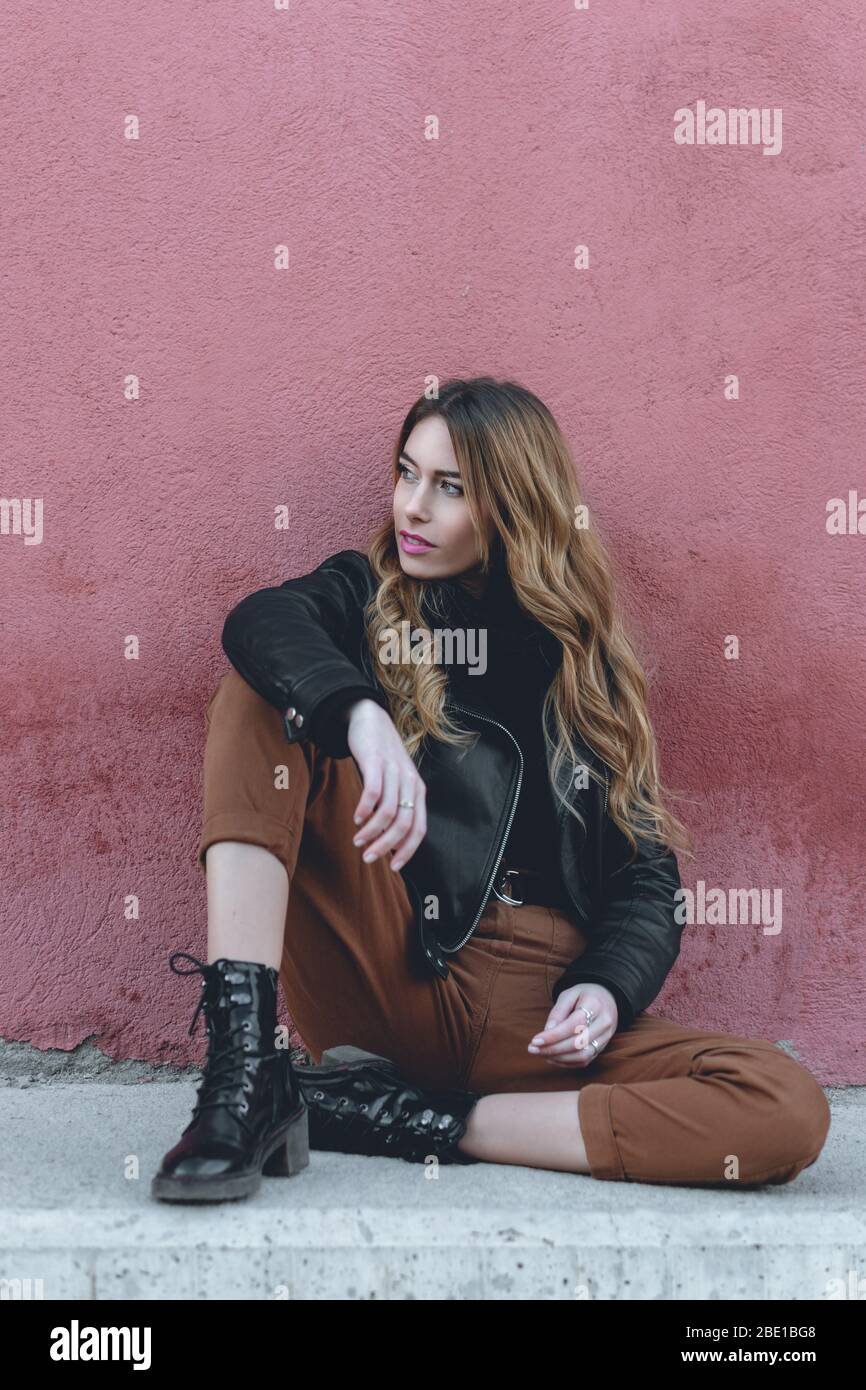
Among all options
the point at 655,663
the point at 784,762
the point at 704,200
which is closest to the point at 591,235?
the point at 704,200

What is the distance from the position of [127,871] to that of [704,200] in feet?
6.12

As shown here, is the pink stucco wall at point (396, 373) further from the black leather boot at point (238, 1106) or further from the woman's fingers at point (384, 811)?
the woman's fingers at point (384, 811)

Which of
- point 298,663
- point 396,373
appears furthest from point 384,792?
point 396,373

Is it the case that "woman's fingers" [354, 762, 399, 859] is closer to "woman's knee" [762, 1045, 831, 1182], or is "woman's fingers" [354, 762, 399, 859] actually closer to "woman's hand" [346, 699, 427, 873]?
"woman's hand" [346, 699, 427, 873]

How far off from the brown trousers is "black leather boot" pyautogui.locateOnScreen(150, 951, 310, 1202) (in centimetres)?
20

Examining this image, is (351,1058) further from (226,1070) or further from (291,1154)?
(226,1070)

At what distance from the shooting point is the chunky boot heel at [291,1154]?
5.73 ft

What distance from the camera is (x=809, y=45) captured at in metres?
2.57

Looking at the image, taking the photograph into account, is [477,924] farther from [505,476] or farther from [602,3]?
[602,3]

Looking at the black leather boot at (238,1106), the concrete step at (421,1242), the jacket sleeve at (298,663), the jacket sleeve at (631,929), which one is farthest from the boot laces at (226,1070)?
the jacket sleeve at (631,929)

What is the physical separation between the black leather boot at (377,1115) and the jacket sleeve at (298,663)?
0.55 metres

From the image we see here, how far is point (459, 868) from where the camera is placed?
2.06m

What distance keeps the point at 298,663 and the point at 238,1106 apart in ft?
2.06
